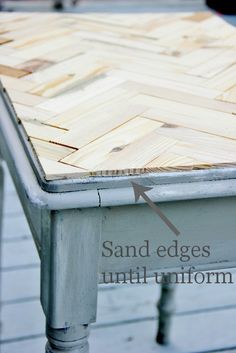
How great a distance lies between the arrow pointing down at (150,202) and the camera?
0.59 metres

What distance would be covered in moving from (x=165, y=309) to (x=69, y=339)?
2.22 ft

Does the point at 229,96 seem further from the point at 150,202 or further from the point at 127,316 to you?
the point at 127,316

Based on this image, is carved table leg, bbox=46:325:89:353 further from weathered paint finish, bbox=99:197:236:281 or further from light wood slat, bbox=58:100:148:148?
light wood slat, bbox=58:100:148:148

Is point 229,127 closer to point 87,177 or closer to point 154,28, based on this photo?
point 87,177

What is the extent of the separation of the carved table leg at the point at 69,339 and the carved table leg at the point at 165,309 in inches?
23.8

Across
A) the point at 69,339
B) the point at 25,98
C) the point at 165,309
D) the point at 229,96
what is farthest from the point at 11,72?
the point at 165,309

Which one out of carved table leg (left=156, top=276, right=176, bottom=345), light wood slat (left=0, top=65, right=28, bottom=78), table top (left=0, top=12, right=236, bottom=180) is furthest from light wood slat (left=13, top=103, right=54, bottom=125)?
carved table leg (left=156, top=276, right=176, bottom=345)

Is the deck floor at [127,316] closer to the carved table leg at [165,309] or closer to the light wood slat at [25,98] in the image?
the carved table leg at [165,309]

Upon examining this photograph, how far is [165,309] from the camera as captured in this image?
1.32 meters

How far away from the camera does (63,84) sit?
2.81 ft

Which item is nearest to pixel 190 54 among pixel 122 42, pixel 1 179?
pixel 122 42

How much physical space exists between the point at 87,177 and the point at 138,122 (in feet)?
0.60

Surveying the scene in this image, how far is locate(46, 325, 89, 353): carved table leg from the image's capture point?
26.0 inches

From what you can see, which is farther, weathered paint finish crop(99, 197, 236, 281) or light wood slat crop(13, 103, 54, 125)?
light wood slat crop(13, 103, 54, 125)
